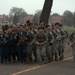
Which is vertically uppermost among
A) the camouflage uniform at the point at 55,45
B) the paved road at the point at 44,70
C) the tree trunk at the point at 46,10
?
the tree trunk at the point at 46,10

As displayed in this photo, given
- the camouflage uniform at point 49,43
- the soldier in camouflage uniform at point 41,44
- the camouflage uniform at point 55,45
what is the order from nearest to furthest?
the soldier in camouflage uniform at point 41,44
the camouflage uniform at point 49,43
the camouflage uniform at point 55,45

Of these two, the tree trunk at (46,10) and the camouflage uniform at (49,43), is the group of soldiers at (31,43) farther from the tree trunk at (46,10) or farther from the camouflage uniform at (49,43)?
the tree trunk at (46,10)

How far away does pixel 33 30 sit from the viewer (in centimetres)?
1781

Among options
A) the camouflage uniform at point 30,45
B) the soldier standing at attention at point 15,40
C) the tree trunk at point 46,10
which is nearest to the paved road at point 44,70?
the camouflage uniform at point 30,45

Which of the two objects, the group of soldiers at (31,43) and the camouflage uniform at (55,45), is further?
the camouflage uniform at (55,45)

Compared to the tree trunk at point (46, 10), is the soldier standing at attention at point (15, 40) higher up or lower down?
lower down

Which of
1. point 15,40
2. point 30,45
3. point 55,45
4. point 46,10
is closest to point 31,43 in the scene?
point 30,45

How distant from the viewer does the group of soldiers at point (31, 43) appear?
56.2 ft

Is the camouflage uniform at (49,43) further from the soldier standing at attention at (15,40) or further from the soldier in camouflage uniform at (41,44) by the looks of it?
the soldier standing at attention at (15,40)

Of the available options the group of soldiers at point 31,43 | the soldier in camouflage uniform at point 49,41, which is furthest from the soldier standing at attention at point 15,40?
the soldier in camouflage uniform at point 49,41

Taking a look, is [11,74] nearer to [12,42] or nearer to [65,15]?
A: [12,42]

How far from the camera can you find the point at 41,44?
17.0 m

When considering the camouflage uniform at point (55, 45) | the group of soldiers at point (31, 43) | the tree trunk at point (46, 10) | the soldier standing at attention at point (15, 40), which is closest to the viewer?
the group of soldiers at point (31, 43)

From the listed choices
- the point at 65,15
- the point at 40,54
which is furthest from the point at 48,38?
the point at 65,15
